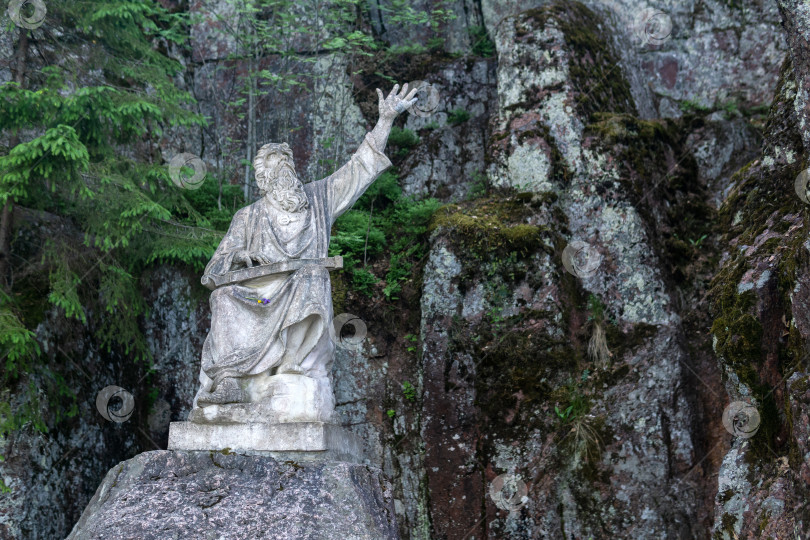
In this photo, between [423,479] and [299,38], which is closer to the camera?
[423,479]

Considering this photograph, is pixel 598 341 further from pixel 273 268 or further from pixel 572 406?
pixel 273 268

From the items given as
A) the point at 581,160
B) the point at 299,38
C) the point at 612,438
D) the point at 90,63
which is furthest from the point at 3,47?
the point at 612,438

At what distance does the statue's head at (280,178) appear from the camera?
20.9 feet

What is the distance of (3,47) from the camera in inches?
404

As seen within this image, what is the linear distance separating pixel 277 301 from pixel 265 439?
98 cm

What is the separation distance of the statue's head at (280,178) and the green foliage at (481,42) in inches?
264

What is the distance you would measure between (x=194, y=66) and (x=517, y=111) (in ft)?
17.1

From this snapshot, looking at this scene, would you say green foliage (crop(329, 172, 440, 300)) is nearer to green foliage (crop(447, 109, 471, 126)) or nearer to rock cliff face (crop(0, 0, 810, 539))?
rock cliff face (crop(0, 0, 810, 539))

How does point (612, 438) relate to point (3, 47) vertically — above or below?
below

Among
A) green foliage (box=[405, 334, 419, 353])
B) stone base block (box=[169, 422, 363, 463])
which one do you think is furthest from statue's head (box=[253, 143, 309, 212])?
green foliage (box=[405, 334, 419, 353])

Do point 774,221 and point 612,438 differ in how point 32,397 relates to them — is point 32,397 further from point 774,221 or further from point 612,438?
point 774,221

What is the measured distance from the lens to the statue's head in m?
6.38

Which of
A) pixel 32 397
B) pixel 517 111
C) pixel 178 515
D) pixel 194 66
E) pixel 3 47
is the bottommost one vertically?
pixel 178 515

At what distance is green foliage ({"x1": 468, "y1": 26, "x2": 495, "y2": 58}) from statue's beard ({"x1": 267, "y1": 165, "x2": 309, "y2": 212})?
22.3 ft
